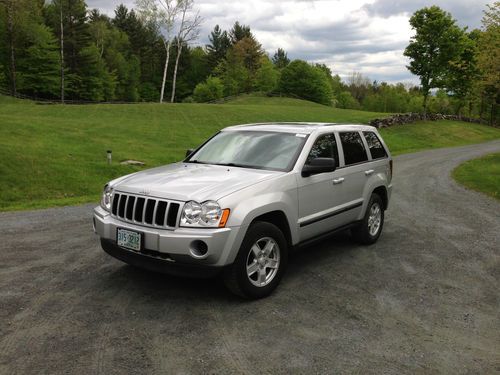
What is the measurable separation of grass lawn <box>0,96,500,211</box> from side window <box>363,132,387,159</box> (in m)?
7.04

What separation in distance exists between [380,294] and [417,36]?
139 feet

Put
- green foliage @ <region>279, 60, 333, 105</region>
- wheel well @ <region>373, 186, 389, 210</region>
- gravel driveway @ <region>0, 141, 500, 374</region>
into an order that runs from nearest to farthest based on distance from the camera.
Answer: gravel driveway @ <region>0, 141, 500, 374</region>
wheel well @ <region>373, 186, 389, 210</region>
green foliage @ <region>279, 60, 333, 105</region>

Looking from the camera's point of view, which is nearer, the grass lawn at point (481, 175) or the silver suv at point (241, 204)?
the silver suv at point (241, 204)

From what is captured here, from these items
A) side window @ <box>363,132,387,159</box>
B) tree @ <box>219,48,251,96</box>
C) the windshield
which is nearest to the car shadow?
the windshield

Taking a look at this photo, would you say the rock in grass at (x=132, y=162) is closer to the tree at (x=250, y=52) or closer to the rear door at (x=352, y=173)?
the rear door at (x=352, y=173)

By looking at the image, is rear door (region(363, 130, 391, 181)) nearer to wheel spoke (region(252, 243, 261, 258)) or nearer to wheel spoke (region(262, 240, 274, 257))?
wheel spoke (region(262, 240, 274, 257))

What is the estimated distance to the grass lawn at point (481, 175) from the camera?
12.9m

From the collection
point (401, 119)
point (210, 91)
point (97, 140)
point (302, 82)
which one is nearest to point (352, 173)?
point (97, 140)

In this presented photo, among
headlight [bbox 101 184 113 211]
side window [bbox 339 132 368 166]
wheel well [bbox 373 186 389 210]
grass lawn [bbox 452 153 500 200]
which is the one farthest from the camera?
grass lawn [bbox 452 153 500 200]

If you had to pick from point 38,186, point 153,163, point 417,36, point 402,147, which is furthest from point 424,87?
point 38,186

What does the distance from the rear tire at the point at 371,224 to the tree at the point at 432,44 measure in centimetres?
3809

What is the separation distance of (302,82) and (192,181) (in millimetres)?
66869

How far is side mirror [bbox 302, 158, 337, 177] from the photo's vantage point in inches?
197

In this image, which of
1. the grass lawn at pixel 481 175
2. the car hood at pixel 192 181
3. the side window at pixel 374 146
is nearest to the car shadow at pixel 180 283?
the car hood at pixel 192 181
